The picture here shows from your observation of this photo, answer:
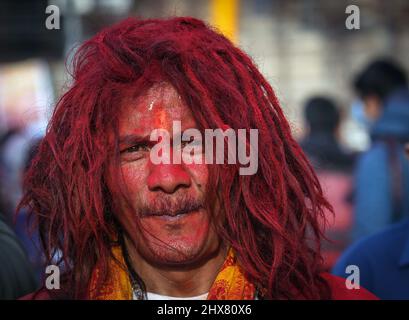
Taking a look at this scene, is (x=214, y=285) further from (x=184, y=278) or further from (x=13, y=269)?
(x=13, y=269)

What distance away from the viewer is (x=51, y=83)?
10.0m

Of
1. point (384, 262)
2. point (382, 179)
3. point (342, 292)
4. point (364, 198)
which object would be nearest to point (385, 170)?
point (382, 179)

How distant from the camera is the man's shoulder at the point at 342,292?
6.95ft

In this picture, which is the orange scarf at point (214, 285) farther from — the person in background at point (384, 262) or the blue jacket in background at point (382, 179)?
the blue jacket in background at point (382, 179)

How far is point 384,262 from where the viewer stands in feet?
8.20

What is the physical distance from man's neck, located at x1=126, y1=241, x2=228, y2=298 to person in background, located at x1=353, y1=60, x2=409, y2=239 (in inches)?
80.5

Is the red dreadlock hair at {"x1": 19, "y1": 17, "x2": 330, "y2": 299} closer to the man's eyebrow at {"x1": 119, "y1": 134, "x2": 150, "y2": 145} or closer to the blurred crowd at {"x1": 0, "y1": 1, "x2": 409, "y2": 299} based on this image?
the man's eyebrow at {"x1": 119, "y1": 134, "x2": 150, "y2": 145}

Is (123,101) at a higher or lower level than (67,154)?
higher

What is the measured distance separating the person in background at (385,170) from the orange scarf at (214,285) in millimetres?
2036

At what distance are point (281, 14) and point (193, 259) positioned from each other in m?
18.6

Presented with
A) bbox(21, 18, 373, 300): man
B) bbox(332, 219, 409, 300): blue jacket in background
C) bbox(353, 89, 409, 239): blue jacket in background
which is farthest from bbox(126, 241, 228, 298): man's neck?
bbox(353, 89, 409, 239): blue jacket in background

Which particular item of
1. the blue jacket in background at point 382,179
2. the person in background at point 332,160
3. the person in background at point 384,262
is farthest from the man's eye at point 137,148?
the person in background at point 332,160

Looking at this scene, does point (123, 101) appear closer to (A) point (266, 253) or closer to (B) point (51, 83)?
(A) point (266, 253)
